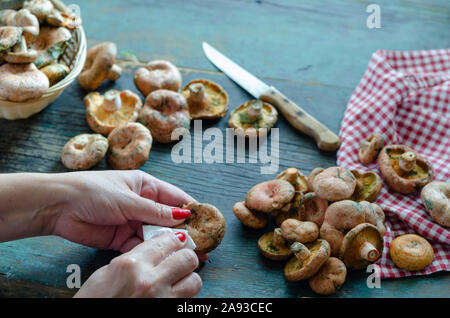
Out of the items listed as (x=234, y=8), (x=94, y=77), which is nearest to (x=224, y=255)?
(x=94, y=77)

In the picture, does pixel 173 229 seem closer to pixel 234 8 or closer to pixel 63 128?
pixel 63 128

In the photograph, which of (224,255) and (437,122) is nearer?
(224,255)

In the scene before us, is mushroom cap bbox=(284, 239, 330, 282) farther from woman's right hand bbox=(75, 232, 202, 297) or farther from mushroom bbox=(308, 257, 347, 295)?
woman's right hand bbox=(75, 232, 202, 297)

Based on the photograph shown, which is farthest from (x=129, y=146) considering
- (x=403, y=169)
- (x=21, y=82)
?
(x=403, y=169)

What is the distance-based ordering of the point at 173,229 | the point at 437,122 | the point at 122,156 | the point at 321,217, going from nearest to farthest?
the point at 173,229 < the point at 321,217 < the point at 122,156 < the point at 437,122

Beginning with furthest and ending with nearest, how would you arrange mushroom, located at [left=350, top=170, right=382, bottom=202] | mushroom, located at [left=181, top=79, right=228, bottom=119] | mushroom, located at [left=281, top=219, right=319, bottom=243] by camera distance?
mushroom, located at [left=181, top=79, right=228, bottom=119] → mushroom, located at [left=350, top=170, right=382, bottom=202] → mushroom, located at [left=281, top=219, right=319, bottom=243]

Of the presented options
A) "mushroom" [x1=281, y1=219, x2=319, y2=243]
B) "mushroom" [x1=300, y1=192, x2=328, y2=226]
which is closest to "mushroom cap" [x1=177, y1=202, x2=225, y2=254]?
"mushroom" [x1=281, y1=219, x2=319, y2=243]

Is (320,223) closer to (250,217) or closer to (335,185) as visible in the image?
(335,185)
